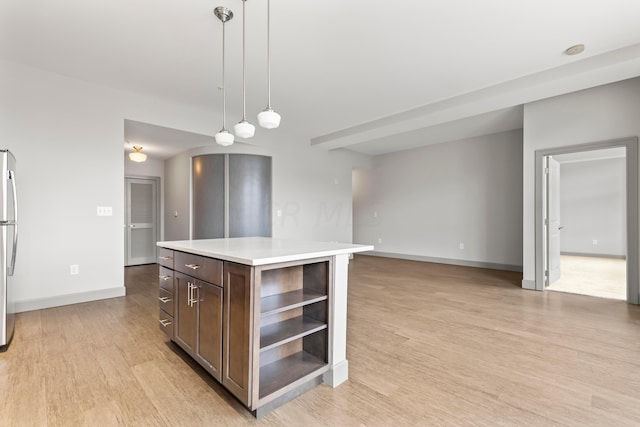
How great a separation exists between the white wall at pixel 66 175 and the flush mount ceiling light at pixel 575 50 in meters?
4.94

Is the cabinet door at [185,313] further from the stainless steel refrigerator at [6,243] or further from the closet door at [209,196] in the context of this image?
the closet door at [209,196]

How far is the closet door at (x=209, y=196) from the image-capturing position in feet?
18.2

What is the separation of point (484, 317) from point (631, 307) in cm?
188

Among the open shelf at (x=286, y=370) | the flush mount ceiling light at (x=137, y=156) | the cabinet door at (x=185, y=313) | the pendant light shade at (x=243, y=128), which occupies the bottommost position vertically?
the open shelf at (x=286, y=370)

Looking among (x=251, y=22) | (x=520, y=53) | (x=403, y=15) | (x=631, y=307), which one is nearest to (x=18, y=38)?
(x=251, y=22)

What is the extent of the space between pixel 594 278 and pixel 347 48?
5.45 meters

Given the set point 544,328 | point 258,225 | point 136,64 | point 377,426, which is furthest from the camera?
point 258,225

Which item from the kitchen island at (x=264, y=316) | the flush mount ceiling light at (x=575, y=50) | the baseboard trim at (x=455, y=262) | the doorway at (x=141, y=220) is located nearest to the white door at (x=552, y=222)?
the baseboard trim at (x=455, y=262)

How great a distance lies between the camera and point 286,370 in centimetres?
177

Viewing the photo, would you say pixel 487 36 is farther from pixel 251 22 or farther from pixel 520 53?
pixel 251 22

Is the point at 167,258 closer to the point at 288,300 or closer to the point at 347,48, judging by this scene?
the point at 288,300

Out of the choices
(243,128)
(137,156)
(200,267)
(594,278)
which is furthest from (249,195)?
(594,278)

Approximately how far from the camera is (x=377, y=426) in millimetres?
1482

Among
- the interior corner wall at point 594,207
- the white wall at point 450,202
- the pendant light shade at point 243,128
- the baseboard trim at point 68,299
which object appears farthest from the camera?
the interior corner wall at point 594,207
